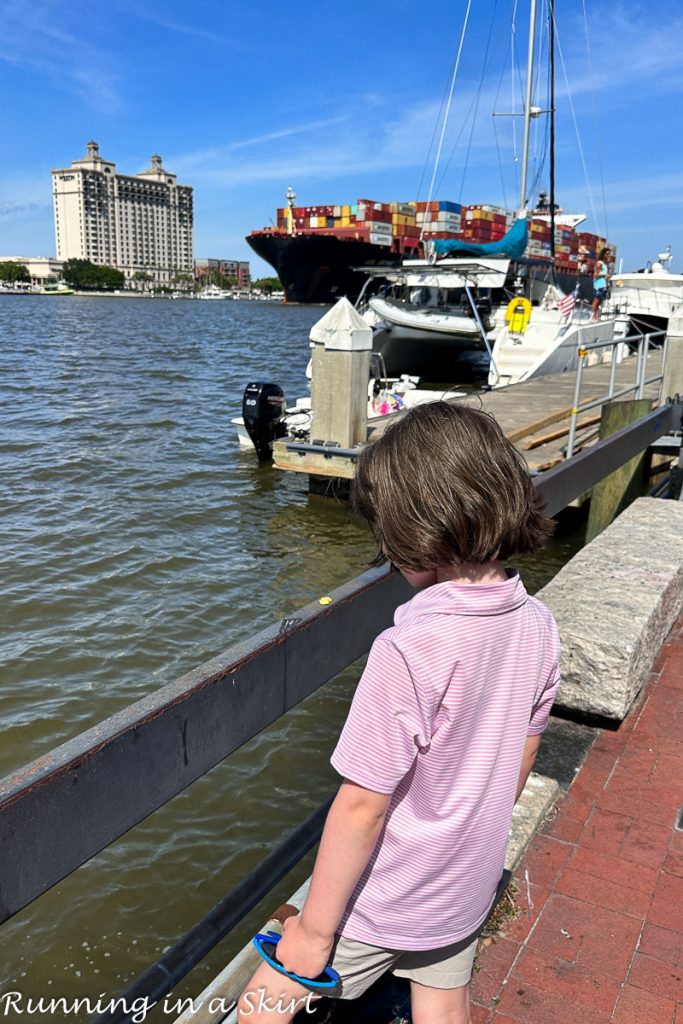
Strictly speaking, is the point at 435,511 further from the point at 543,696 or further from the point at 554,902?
the point at 554,902

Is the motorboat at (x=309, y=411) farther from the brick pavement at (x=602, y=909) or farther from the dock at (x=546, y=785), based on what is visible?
the brick pavement at (x=602, y=909)

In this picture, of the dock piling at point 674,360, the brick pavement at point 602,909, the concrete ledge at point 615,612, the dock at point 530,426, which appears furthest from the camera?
the dock piling at point 674,360

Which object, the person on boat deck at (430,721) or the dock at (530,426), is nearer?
the person on boat deck at (430,721)

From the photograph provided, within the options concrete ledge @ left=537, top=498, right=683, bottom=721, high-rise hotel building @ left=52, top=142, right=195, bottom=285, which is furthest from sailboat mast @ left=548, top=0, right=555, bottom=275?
high-rise hotel building @ left=52, top=142, right=195, bottom=285

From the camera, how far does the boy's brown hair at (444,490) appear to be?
4.09 ft

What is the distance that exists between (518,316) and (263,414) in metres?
8.70

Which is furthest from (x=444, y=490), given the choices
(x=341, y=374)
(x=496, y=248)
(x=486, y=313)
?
(x=496, y=248)

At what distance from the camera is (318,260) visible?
65.9 metres

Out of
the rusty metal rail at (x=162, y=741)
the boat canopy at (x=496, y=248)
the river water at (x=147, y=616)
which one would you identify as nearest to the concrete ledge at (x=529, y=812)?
the rusty metal rail at (x=162, y=741)

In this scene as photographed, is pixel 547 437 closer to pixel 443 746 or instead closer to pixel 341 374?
pixel 341 374

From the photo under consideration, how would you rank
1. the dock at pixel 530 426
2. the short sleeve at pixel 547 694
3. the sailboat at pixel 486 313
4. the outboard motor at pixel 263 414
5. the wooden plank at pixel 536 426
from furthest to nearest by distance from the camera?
1. the sailboat at pixel 486 313
2. the outboard motor at pixel 263 414
3. the wooden plank at pixel 536 426
4. the dock at pixel 530 426
5. the short sleeve at pixel 547 694

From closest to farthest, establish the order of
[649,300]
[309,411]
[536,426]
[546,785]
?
[546,785] < [536,426] < [309,411] < [649,300]

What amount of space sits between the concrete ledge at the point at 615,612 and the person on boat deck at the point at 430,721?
1835mm

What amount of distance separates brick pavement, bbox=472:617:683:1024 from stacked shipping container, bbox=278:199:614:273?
6227cm
